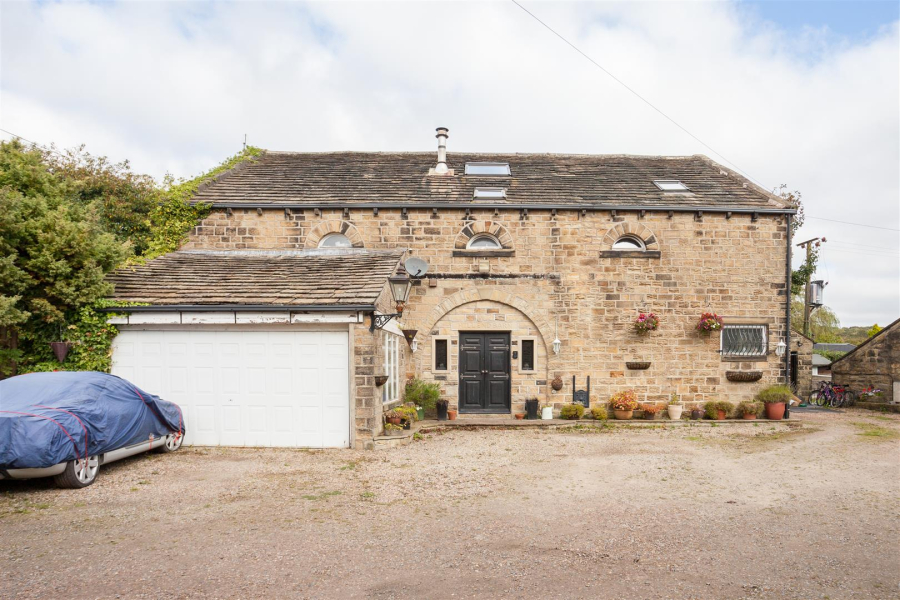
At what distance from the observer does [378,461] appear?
8953 millimetres

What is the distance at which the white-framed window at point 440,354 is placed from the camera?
45.9 ft

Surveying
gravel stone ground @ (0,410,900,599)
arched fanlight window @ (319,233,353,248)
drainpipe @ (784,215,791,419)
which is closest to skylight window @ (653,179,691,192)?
drainpipe @ (784,215,791,419)

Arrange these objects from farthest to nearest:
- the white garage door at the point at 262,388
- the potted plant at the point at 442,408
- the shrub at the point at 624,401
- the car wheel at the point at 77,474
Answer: the shrub at the point at 624,401
the potted plant at the point at 442,408
the white garage door at the point at 262,388
the car wheel at the point at 77,474

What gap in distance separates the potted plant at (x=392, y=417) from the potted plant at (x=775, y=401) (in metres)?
9.04

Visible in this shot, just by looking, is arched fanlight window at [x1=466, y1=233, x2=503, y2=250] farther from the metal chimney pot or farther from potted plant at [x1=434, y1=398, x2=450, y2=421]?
potted plant at [x1=434, y1=398, x2=450, y2=421]

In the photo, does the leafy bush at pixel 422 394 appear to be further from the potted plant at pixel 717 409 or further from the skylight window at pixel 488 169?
the potted plant at pixel 717 409

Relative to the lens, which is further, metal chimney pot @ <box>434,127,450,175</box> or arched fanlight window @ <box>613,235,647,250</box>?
metal chimney pot @ <box>434,127,450,175</box>

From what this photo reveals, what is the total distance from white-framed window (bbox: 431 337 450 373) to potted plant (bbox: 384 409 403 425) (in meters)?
2.94

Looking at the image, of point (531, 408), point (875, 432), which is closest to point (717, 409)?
point (875, 432)

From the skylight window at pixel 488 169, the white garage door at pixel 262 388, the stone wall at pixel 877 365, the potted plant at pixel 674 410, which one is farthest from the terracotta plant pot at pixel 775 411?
the white garage door at pixel 262 388

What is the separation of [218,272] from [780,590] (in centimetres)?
1075

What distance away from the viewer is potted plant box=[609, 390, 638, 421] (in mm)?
13672

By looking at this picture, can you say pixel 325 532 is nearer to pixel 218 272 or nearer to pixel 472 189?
pixel 218 272

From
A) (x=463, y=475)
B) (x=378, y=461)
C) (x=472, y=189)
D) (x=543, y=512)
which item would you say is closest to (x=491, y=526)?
(x=543, y=512)
